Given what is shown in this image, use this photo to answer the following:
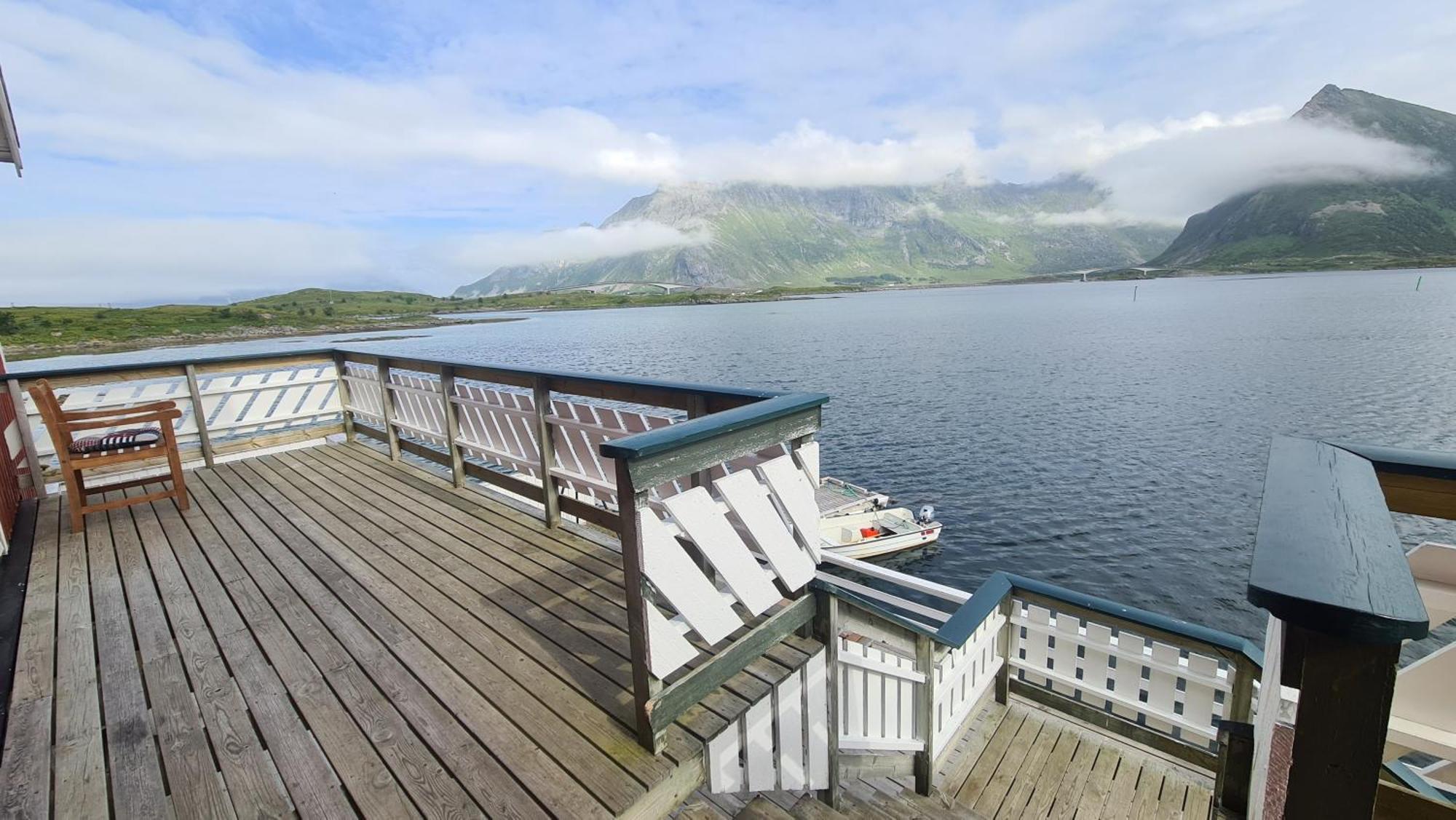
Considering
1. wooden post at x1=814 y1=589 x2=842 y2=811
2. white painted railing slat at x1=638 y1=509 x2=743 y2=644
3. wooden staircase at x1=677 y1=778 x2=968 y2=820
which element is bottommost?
wooden staircase at x1=677 y1=778 x2=968 y2=820

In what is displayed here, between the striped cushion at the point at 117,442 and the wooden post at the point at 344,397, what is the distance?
2.38 metres

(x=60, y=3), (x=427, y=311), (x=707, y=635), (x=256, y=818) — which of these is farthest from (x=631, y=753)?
(x=427, y=311)

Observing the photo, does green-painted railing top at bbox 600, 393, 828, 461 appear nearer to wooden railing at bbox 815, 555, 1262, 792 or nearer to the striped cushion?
wooden railing at bbox 815, 555, 1262, 792

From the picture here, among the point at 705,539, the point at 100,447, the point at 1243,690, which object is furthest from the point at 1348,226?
the point at 100,447

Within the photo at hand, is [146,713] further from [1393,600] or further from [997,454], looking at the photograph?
[997,454]

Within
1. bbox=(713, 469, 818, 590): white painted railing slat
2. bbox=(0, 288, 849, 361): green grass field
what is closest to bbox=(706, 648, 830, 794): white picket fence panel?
bbox=(713, 469, 818, 590): white painted railing slat

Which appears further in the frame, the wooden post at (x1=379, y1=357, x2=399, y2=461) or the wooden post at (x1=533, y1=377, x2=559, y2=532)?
the wooden post at (x1=379, y1=357, x2=399, y2=461)

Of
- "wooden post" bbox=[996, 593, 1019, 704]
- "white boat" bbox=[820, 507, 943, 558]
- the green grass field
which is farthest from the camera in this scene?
the green grass field

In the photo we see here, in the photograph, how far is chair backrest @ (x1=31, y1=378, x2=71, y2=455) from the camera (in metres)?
4.86

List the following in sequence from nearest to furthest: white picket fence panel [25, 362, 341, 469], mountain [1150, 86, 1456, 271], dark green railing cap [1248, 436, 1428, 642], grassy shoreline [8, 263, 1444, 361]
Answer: dark green railing cap [1248, 436, 1428, 642], white picket fence panel [25, 362, 341, 469], grassy shoreline [8, 263, 1444, 361], mountain [1150, 86, 1456, 271]

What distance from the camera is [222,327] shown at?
3295 inches

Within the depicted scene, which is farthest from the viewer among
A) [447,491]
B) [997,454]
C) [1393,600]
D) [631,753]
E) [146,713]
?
[997,454]

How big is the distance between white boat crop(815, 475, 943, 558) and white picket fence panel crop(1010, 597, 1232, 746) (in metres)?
12.5

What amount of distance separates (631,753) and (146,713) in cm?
236
